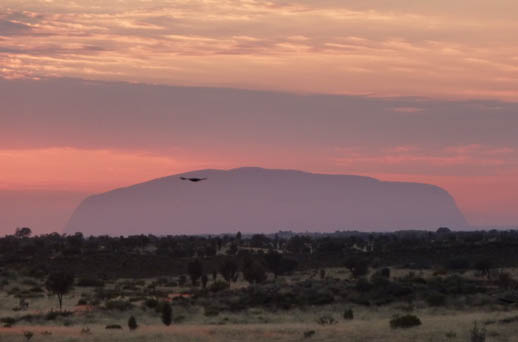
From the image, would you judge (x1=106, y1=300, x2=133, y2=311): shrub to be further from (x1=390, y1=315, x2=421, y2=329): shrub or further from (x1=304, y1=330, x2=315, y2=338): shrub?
(x1=390, y1=315, x2=421, y2=329): shrub

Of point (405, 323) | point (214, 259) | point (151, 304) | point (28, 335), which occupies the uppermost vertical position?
point (214, 259)

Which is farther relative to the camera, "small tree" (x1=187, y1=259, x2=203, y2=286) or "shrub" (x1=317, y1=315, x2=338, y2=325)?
"small tree" (x1=187, y1=259, x2=203, y2=286)

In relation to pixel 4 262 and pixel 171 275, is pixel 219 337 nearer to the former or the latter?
pixel 171 275

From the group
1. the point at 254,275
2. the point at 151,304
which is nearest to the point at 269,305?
the point at 151,304

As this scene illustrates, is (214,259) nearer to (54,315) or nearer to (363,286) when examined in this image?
(363,286)

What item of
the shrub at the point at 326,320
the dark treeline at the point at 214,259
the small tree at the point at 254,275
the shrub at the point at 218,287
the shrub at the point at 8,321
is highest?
the dark treeline at the point at 214,259

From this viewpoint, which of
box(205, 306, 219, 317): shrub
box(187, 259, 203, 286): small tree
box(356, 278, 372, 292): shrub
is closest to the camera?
box(205, 306, 219, 317): shrub

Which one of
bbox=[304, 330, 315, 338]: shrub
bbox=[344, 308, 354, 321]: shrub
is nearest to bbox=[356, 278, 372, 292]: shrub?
bbox=[344, 308, 354, 321]: shrub

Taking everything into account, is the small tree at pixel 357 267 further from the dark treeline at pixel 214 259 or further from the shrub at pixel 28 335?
the shrub at pixel 28 335

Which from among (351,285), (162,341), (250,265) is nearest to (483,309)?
(351,285)

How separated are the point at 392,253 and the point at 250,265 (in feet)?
156

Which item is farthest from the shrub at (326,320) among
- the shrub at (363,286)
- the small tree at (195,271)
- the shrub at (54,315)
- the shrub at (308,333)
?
the small tree at (195,271)

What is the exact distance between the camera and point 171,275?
10381cm

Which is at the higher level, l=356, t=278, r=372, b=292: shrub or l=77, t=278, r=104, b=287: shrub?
l=77, t=278, r=104, b=287: shrub
